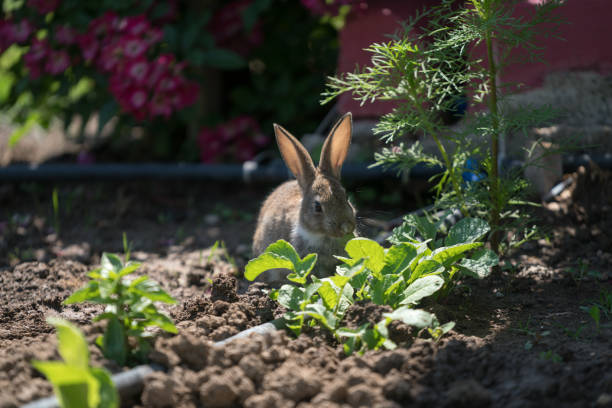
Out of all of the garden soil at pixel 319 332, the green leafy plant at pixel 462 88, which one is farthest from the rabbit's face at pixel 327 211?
the garden soil at pixel 319 332

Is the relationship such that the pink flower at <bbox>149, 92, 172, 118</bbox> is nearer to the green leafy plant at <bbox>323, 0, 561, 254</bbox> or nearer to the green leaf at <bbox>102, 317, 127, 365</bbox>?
the green leafy plant at <bbox>323, 0, 561, 254</bbox>

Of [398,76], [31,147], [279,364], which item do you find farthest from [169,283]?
[31,147]

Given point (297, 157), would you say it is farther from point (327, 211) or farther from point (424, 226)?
point (424, 226)

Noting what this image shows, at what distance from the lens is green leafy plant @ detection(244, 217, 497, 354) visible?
240 cm

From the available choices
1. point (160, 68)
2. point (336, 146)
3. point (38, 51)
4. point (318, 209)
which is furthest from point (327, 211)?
point (38, 51)

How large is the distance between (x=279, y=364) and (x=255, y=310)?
0.53 m

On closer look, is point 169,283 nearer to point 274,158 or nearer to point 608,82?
point 274,158

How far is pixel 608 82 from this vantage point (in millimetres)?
4289

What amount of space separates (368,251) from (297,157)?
1146 millimetres

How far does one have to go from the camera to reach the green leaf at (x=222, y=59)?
5176 millimetres

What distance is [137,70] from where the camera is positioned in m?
4.98

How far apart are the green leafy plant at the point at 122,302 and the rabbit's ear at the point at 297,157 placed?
154 centimetres

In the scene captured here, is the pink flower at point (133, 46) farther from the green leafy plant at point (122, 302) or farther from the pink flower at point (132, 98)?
the green leafy plant at point (122, 302)

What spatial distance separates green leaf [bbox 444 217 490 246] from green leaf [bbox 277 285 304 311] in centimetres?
78
